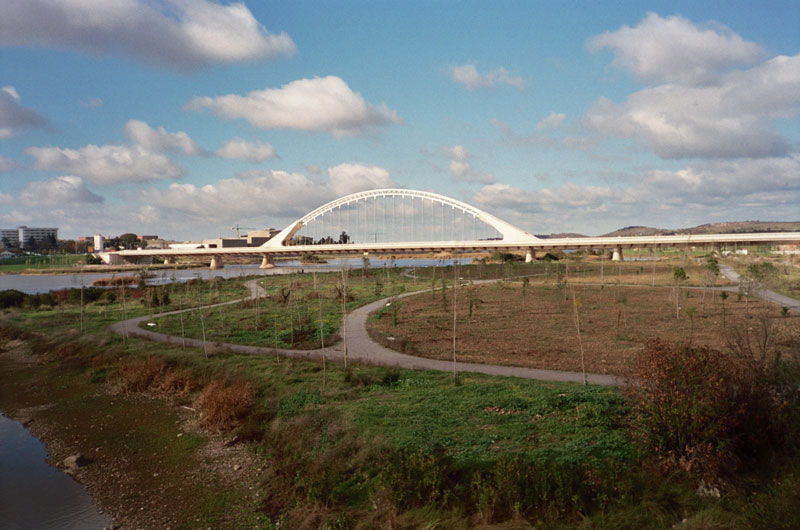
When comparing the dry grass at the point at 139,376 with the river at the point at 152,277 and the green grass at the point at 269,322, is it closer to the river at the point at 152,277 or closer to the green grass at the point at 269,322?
the green grass at the point at 269,322

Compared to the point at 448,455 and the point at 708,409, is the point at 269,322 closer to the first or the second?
the point at 448,455

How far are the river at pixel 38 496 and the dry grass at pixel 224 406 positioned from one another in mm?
3213

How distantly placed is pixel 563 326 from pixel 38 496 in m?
20.6

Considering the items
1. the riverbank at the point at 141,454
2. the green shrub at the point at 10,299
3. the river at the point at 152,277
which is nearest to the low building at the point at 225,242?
the river at the point at 152,277

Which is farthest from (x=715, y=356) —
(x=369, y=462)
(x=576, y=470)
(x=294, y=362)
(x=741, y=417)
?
(x=294, y=362)

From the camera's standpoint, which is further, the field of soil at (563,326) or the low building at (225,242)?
the low building at (225,242)

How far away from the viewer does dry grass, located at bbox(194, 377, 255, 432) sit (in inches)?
516

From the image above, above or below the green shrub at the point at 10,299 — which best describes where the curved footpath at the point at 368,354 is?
below

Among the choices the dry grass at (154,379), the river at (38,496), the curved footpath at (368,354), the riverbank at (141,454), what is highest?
the curved footpath at (368,354)

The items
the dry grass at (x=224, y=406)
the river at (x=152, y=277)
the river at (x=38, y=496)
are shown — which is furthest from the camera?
the river at (x=152, y=277)

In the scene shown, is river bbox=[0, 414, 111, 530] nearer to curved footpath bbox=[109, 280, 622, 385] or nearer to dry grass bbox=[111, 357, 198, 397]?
dry grass bbox=[111, 357, 198, 397]

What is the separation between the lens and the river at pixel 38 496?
9.54 m

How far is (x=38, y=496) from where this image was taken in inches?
418

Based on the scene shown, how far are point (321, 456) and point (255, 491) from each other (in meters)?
1.54
